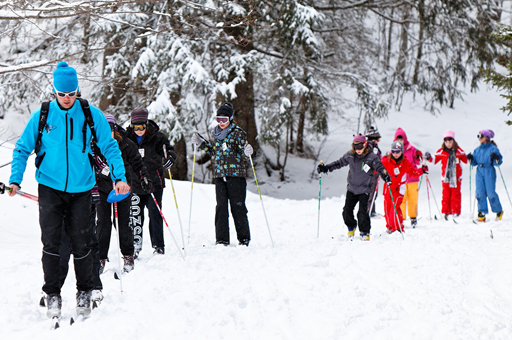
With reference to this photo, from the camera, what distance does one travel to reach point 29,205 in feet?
26.9

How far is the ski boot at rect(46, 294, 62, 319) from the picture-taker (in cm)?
369

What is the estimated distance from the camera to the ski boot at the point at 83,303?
3.79 m

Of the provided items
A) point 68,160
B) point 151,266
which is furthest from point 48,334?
point 151,266

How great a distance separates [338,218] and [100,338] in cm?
769

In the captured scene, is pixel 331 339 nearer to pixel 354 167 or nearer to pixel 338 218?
pixel 354 167

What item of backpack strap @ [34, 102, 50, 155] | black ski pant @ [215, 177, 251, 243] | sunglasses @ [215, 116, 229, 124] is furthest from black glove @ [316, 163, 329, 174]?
backpack strap @ [34, 102, 50, 155]

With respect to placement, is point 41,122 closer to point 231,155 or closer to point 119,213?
point 119,213

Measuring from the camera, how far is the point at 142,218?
6047mm

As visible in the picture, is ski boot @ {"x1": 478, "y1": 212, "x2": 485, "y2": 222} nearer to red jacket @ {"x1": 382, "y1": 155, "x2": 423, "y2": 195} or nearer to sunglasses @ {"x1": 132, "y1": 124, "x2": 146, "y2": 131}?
red jacket @ {"x1": 382, "y1": 155, "x2": 423, "y2": 195}

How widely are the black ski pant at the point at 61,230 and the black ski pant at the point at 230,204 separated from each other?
281 cm

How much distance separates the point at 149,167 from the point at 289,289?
2431 millimetres

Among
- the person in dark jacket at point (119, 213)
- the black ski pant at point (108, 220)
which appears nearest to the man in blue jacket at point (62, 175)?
the person in dark jacket at point (119, 213)

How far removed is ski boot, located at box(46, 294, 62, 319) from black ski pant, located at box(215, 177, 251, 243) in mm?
3052

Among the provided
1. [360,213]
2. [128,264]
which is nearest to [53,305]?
[128,264]
